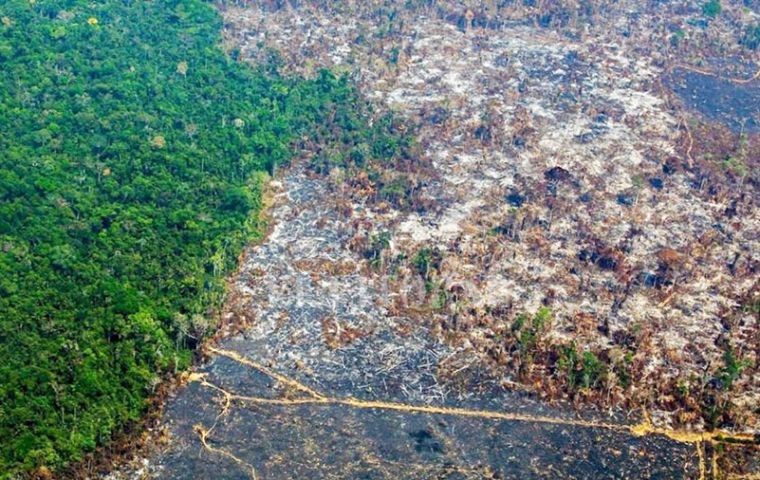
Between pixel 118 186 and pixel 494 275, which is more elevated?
pixel 118 186

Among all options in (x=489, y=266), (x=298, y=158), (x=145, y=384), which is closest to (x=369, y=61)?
(x=298, y=158)

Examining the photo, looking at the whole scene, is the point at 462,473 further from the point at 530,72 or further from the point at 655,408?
the point at 530,72

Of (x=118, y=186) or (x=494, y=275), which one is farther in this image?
(x=118, y=186)

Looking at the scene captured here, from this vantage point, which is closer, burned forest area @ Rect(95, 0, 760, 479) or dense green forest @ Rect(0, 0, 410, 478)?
dense green forest @ Rect(0, 0, 410, 478)

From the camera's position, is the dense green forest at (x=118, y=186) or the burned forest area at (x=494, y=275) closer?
the dense green forest at (x=118, y=186)
